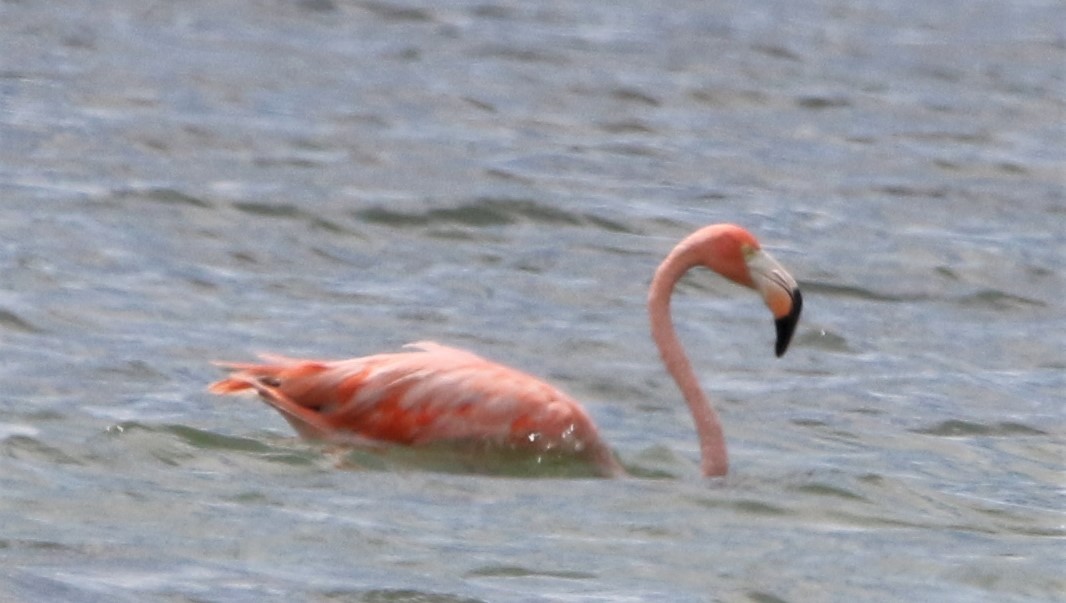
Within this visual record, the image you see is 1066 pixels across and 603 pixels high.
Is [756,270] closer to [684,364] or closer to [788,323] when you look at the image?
[788,323]

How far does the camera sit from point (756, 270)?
8789 millimetres

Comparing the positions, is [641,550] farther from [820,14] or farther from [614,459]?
[820,14]

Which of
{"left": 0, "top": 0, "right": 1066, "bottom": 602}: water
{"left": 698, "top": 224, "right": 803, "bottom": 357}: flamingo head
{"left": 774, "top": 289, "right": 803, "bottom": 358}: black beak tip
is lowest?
{"left": 0, "top": 0, "right": 1066, "bottom": 602}: water

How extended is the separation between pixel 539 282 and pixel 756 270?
348 cm

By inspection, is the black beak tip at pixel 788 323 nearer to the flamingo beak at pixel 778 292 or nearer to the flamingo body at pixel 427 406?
the flamingo beak at pixel 778 292

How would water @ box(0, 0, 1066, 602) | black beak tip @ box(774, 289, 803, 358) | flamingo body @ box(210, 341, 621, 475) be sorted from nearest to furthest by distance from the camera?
1. water @ box(0, 0, 1066, 602)
2. flamingo body @ box(210, 341, 621, 475)
3. black beak tip @ box(774, 289, 803, 358)

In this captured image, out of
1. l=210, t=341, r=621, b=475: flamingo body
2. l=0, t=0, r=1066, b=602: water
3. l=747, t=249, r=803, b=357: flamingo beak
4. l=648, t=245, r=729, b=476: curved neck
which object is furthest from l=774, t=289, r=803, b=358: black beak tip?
l=210, t=341, r=621, b=475: flamingo body

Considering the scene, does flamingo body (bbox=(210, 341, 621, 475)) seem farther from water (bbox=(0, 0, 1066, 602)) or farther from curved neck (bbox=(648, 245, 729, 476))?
curved neck (bbox=(648, 245, 729, 476))

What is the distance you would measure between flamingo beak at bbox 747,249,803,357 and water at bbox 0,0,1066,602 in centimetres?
54

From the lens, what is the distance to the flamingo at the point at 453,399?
855 centimetres

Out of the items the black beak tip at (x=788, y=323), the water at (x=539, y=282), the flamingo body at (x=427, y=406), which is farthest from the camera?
the black beak tip at (x=788, y=323)

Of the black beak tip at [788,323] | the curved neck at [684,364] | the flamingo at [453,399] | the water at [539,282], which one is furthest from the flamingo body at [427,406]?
the black beak tip at [788,323]

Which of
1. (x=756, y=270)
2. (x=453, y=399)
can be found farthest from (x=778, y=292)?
(x=453, y=399)

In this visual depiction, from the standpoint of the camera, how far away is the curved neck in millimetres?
8750
